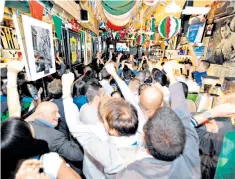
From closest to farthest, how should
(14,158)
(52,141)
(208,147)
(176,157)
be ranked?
1. (14,158)
2. (176,157)
3. (52,141)
4. (208,147)

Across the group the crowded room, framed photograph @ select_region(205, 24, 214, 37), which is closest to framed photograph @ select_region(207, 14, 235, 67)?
framed photograph @ select_region(205, 24, 214, 37)

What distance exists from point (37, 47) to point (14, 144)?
4.07 feet

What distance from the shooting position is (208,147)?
4.83 ft

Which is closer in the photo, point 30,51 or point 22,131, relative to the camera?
point 22,131

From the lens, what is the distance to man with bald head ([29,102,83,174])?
4.28 ft

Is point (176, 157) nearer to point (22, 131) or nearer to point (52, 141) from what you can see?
point (22, 131)

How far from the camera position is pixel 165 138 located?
86 centimetres

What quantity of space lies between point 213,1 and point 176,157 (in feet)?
16.3

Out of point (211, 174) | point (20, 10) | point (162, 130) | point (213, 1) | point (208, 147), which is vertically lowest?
point (211, 174)

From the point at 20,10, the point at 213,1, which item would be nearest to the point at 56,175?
the point at 20,10

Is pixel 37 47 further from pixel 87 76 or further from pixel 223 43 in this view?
pixel 223 43

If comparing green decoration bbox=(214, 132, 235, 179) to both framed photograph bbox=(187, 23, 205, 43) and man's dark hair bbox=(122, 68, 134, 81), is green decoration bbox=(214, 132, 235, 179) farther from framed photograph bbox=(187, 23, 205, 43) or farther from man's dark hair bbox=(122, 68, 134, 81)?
framed photograph bbox=(187, 23, 205, 43)

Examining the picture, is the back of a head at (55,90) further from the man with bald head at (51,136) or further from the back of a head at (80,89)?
the man with bald head at (51,136)

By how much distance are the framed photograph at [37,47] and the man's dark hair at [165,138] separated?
130 cm
